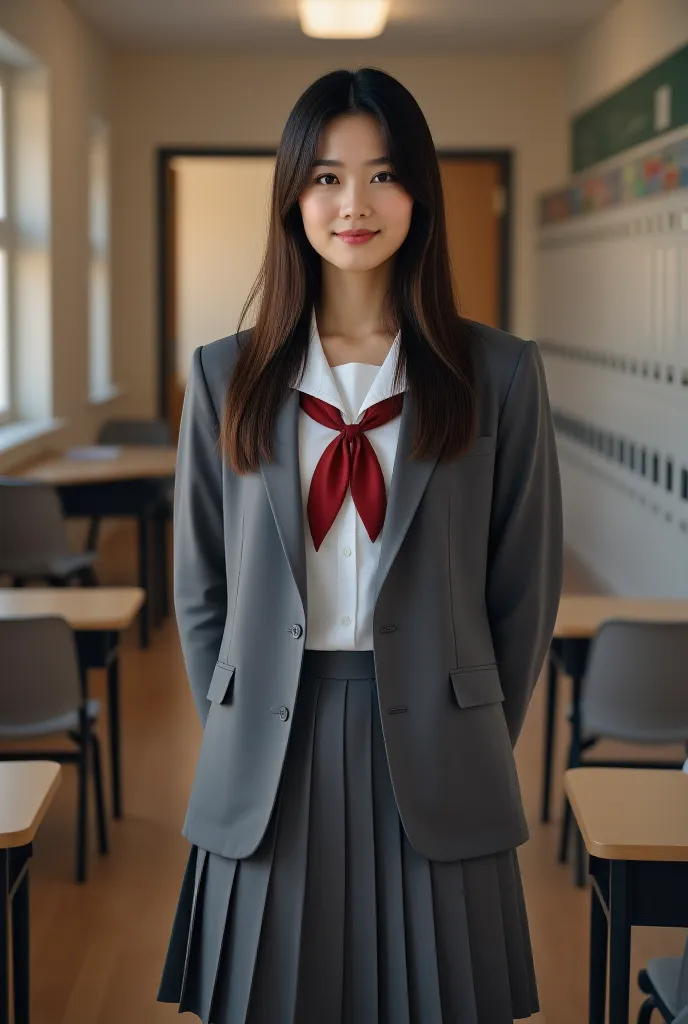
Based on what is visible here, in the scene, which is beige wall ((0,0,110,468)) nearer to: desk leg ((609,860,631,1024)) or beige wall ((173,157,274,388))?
beige wall ((173,157,274,388))

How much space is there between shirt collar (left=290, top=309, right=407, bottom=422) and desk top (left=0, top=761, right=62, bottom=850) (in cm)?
76

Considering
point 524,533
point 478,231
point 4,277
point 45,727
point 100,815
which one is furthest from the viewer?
point 478,231

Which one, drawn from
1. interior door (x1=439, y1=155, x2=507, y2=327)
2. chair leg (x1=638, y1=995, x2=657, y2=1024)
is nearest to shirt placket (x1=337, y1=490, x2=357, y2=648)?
chair leg (x1=638, y1=995, x2=657, y2=1024)

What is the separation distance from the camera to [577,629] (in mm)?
3406

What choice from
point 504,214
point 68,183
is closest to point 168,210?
point 68,183

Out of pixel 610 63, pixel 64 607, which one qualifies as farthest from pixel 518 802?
pixel 610 63

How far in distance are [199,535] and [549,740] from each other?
2280 millimetres

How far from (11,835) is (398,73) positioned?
7.78 m

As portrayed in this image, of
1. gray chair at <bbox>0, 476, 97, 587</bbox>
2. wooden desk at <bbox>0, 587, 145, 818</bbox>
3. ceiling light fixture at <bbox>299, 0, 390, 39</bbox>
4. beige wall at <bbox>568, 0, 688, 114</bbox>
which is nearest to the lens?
wooden desk at <bbox>0, 587, 145, 818</bbox>

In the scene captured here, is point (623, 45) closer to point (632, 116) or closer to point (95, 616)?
point (632, 116)

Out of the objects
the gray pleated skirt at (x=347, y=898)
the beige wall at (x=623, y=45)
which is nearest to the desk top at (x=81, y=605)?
the gray pleated skirt at (x=347, y=898)

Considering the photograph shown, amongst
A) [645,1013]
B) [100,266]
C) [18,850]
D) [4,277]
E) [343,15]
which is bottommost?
[645,1013]

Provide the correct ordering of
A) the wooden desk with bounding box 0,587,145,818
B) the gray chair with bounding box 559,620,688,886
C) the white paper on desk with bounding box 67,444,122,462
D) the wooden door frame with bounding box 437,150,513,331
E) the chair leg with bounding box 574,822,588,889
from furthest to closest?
the wooden door frame with bounding box 437,150,513,331 < the white paper on desk with bounding box 67,444,122,462 < the wooden desk with bounding box 0,587,145,818 < the chair leg with bounding box 574,822,588,889 < the gray chair with bounding box 559,620,688,886

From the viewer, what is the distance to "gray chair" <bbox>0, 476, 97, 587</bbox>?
515 cm
